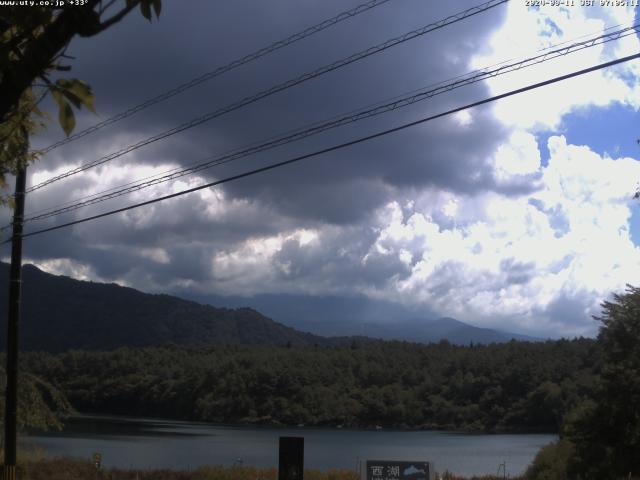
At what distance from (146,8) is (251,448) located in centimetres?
5312

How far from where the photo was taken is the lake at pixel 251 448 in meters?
42.8

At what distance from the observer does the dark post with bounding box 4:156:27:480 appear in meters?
19.2

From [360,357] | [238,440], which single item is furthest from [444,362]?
[238,440]

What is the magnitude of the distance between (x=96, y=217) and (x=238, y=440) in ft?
150

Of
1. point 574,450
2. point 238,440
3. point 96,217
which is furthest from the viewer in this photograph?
point 238,440

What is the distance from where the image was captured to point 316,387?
95375mm

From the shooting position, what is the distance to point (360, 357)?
111 meters

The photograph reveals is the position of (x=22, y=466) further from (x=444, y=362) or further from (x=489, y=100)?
(x=444, y=362)

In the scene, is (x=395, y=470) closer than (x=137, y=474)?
Yes

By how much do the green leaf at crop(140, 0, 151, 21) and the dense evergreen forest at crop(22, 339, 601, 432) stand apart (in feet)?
259

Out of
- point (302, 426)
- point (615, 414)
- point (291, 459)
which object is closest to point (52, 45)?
point (291, 459)

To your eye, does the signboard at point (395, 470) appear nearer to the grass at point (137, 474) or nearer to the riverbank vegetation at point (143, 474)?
the riverbank vegetation at point (143, 474)

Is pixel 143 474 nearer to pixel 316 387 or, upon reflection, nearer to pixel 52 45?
pixel 52 45

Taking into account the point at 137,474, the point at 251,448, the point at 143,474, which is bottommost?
the point at 251,448
